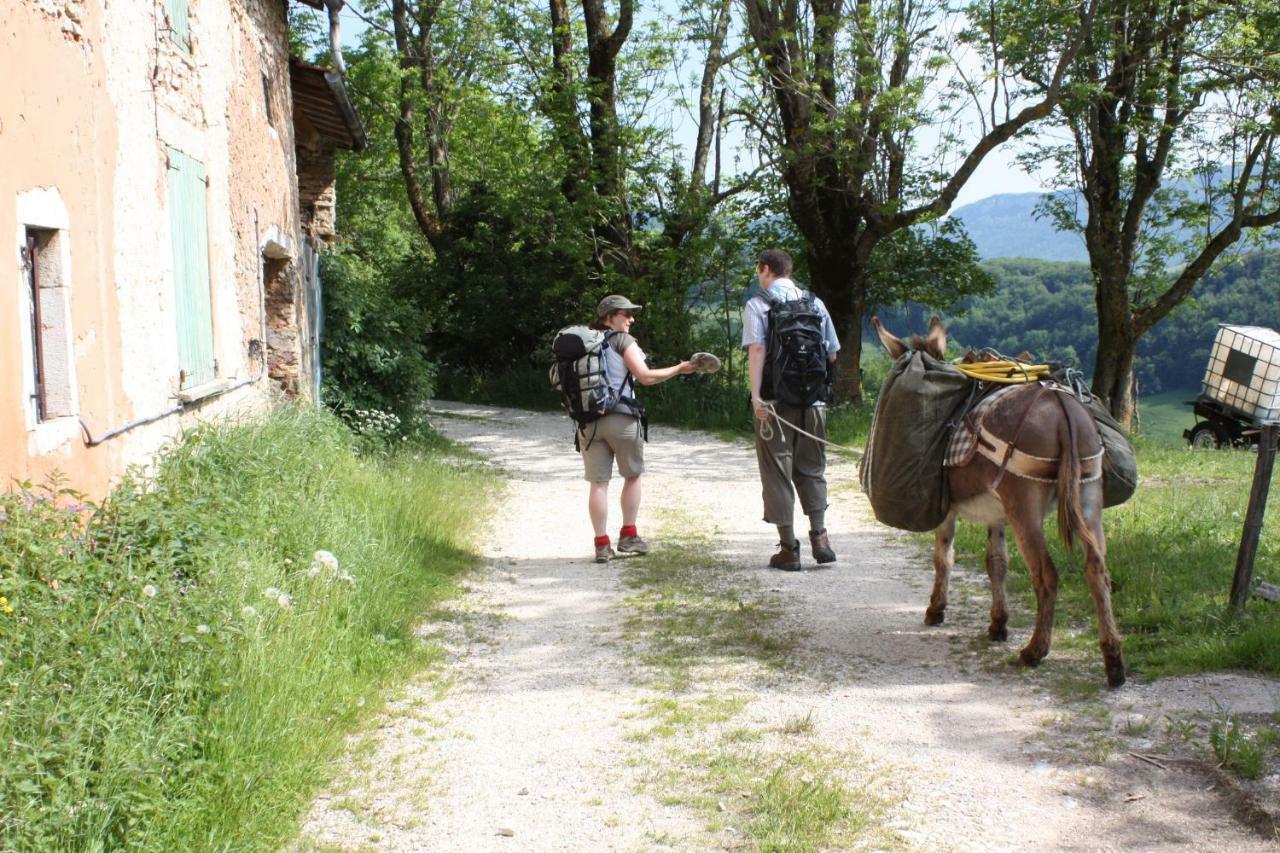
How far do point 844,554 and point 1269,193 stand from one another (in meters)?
13.8

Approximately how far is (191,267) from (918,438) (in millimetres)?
4636

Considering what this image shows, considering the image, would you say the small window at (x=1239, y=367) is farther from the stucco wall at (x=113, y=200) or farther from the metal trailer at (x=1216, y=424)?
the stucco wall at (x=113, y=200)

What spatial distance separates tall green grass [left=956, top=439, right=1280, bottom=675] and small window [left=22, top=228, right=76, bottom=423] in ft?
16.3

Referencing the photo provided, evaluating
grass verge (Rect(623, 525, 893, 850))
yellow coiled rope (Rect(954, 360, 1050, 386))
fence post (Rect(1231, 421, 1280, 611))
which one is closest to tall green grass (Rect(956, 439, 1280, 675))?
fence post (Rect(1231, 421, 1280, 611))

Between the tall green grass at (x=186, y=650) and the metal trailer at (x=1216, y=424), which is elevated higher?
the tall green grass at (x=186, y=650)

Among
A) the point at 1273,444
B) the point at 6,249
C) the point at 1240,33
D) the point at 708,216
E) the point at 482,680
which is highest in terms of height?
the point at 1240,33

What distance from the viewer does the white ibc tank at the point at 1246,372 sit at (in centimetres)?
1784

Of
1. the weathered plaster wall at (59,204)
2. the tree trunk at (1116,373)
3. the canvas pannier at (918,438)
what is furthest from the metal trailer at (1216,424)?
the weathered plaster wall at (59,204)

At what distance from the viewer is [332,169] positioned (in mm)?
14992

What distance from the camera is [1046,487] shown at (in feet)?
16.7

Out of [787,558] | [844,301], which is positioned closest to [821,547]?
[787,558]

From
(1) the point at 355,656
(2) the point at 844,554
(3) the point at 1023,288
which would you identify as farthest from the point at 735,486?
(3) the point at 1023,288

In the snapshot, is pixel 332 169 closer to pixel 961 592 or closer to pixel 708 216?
pixel 708 216

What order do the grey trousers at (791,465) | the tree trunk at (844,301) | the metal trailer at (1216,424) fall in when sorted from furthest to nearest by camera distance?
the metal trailer at (1216,424) → the tree trunk at (844,301) → the grey trousers at (791,465)
